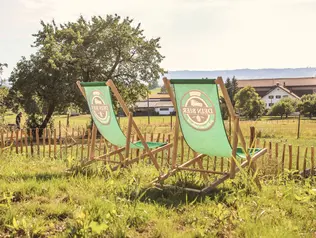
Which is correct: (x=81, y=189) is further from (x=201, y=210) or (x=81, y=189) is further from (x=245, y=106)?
(x=245, y=106)

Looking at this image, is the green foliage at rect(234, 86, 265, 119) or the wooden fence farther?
the green foliage at rect(234, 86, 265, 119)

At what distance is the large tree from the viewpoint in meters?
18.8

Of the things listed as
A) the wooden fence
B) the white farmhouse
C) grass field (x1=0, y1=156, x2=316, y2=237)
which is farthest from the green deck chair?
the white farmhouse

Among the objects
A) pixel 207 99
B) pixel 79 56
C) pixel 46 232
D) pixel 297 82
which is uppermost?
pixel 297 82

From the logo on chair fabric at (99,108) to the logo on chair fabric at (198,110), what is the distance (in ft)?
4.21

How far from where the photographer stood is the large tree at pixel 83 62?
1878cm

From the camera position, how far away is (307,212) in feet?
9.32

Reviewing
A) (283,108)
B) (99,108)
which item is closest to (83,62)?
(99,108)

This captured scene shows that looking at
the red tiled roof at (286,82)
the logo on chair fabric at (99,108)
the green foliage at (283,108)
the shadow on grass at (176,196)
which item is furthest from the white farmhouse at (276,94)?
the shadow on grass at (176,196)

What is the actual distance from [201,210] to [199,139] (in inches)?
35.4

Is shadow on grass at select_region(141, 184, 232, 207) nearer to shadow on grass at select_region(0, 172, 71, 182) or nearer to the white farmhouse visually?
shadow on grass at select_region(0, 172, 71, 182)

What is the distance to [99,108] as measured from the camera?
457 cm

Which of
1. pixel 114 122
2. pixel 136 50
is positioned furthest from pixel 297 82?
pixel 114 122

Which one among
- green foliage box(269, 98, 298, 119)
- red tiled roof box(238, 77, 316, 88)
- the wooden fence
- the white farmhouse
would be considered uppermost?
red tiled roof box(238, 77, 316, 88)
